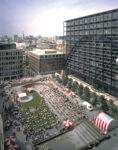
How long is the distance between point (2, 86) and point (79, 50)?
143 feet

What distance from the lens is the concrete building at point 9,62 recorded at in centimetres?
8075

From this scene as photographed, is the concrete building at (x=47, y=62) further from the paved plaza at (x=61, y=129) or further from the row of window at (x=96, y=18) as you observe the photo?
the paved plaza at (x=61, y=129)

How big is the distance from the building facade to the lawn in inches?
1110

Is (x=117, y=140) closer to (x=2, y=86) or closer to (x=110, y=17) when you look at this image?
(x=110, y=17)

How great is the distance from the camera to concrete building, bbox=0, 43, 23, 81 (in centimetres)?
8075

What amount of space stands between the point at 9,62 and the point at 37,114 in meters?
47.0

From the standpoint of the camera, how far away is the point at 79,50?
80062 millimetres

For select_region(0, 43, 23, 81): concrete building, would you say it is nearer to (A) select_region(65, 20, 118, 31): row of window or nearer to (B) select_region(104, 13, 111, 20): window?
(A) select_region(65, 20, 118, 31): row of window

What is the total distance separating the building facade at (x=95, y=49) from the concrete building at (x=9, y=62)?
30.2 metres

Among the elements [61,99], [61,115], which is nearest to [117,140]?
[61,115]

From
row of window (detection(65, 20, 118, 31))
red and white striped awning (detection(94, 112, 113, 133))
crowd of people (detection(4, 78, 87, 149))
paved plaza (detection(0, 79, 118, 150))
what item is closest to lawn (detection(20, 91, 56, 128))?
crowd of people (detection(4, 78, 87, 149))

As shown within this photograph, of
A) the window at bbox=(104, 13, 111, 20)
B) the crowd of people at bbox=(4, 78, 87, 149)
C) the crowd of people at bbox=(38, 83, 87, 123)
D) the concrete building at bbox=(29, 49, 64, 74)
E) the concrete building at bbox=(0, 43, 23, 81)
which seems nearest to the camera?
the crowd of people at bbox=(4, 78, 87, 149)

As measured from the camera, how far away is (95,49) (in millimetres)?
67000

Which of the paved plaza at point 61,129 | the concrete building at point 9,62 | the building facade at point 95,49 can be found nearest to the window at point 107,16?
the building facade at point 95,49
